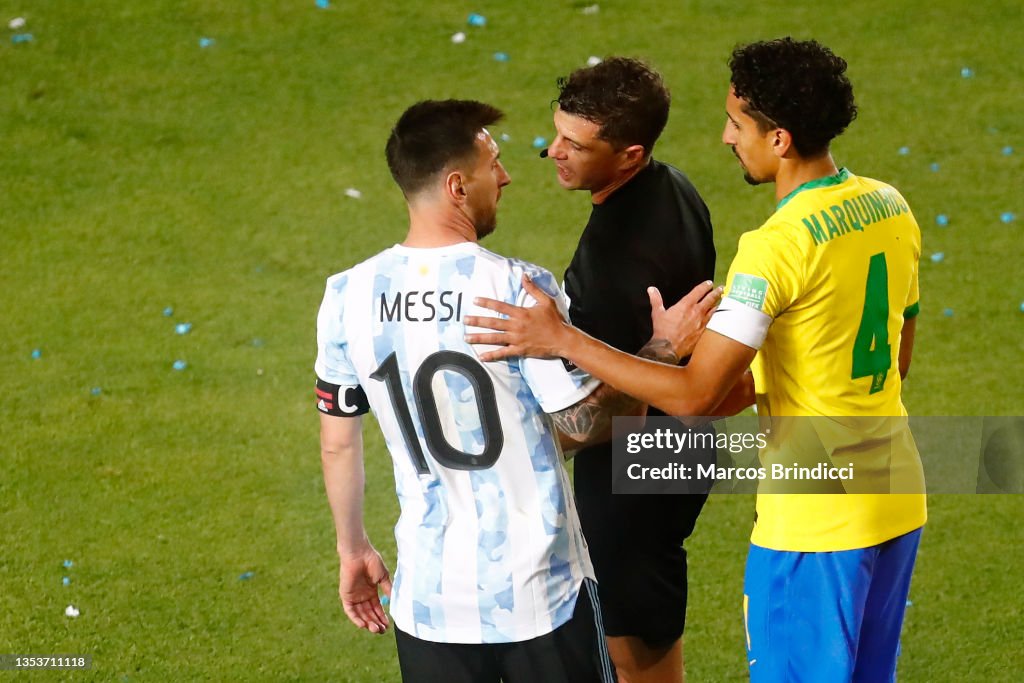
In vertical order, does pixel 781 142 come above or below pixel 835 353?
above

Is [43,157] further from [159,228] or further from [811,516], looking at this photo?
[811,516]

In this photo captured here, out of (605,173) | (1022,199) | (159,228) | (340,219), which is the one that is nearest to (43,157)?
(159,228)

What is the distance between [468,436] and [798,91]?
88 cm

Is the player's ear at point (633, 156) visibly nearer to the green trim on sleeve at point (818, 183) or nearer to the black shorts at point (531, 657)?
the green trim on sleeve at point (818, 183)

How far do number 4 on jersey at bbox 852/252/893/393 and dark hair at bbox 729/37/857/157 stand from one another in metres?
0.25

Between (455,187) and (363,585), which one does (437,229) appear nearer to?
(455,187)

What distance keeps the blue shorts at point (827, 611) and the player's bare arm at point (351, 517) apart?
0.74 metres

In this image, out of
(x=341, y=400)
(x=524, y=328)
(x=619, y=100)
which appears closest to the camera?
(x=524, y=328)

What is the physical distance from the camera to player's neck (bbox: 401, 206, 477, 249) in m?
2.34

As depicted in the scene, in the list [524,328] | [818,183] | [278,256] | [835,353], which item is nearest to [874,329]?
[835,353]

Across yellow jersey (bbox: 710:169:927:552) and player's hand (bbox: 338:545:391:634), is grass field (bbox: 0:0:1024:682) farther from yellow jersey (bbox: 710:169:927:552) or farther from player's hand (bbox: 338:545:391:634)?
yellow jersey (bbox: 710:169:927:552)

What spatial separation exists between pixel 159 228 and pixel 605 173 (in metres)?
→ 3.67

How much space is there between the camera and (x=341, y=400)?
97.8 inches

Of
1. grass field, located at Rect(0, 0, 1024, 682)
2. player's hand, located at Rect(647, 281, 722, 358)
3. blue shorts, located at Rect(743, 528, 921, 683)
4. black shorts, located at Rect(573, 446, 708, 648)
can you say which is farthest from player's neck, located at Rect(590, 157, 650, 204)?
grass field, located at Rect(0, 0, 1024, 682)
